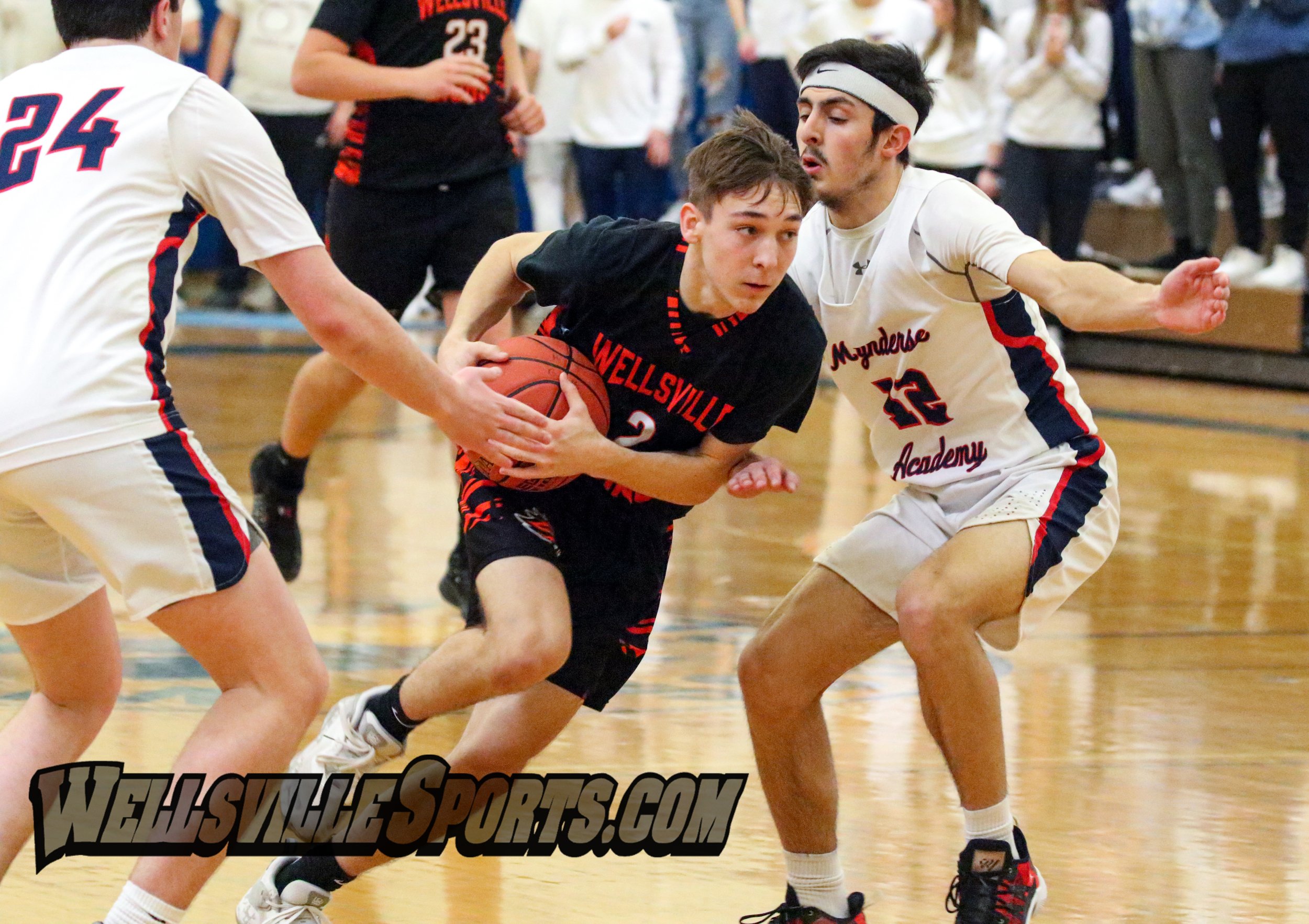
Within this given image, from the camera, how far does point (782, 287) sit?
3877 millimetres

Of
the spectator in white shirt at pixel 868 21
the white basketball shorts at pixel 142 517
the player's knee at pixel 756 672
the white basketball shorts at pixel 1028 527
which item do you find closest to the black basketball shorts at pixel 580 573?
the player's knee at pixel 756 672

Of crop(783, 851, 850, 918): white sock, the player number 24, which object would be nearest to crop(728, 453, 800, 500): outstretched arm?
crop(783, 851, 850, 918): white sock

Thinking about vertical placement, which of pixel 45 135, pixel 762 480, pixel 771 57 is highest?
pixel 45 135

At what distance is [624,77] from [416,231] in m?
6.30

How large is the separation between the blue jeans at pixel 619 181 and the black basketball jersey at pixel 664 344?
828 cm

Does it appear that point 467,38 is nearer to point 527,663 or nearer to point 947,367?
point 947,367

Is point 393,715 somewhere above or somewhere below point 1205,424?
above

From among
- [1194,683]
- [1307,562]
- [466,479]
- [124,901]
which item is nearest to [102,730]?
[466,479]

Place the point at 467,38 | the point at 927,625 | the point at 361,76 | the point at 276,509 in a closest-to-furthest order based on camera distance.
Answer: the point at 927,625, the point at 361,76, the point at 467,38, the point at 276,509

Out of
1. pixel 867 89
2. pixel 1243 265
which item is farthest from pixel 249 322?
pixel 867 89

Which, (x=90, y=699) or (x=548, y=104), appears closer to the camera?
(x=90, y=699)

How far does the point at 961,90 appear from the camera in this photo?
10.9m

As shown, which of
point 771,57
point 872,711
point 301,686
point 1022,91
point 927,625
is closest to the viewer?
point 301,686

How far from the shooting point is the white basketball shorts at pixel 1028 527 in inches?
150
